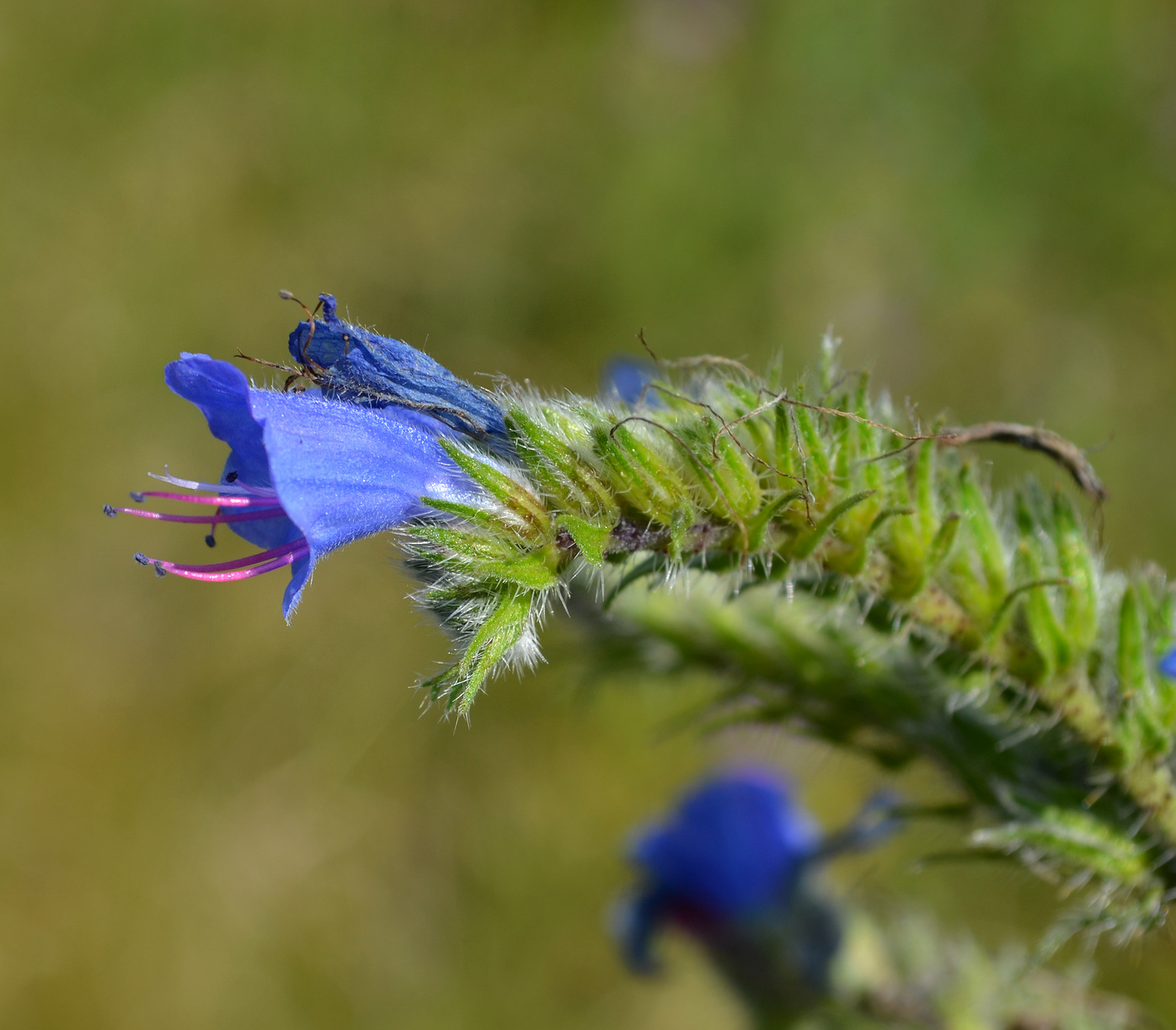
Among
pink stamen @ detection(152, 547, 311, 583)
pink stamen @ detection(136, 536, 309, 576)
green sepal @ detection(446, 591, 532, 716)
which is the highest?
pink stamen @ detection(136, 536, 309, 576)

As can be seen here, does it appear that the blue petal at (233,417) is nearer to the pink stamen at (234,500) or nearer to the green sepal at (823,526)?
the pink stamen at (234,500)

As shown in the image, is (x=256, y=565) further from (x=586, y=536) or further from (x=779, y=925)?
(x=779, y=925)

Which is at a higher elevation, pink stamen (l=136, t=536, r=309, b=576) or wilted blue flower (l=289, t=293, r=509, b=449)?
wilted blue flower (l=289, t=293, r=509, b=449)

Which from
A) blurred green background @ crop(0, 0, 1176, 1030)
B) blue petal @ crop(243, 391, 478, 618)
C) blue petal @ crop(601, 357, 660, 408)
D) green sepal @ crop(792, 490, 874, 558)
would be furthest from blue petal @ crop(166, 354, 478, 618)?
blurred green background @ crop(0, 0, 1176, 1030)

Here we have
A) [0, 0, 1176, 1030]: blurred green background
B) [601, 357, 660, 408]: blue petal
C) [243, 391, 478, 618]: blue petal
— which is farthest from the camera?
[0, 0, 1176, 1030]: blurred green background

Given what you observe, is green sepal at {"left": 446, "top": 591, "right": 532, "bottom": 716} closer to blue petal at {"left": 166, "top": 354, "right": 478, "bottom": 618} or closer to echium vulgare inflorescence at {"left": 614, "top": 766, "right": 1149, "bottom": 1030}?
blue petal at {"left": 166, "top": 354, "right": 478, "bottom": 618}

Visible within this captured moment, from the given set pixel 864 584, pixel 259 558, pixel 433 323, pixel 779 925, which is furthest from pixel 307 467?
pixel 433 323

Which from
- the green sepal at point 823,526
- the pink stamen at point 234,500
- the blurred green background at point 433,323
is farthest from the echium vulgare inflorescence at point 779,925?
the blurred green background at point 433,323
